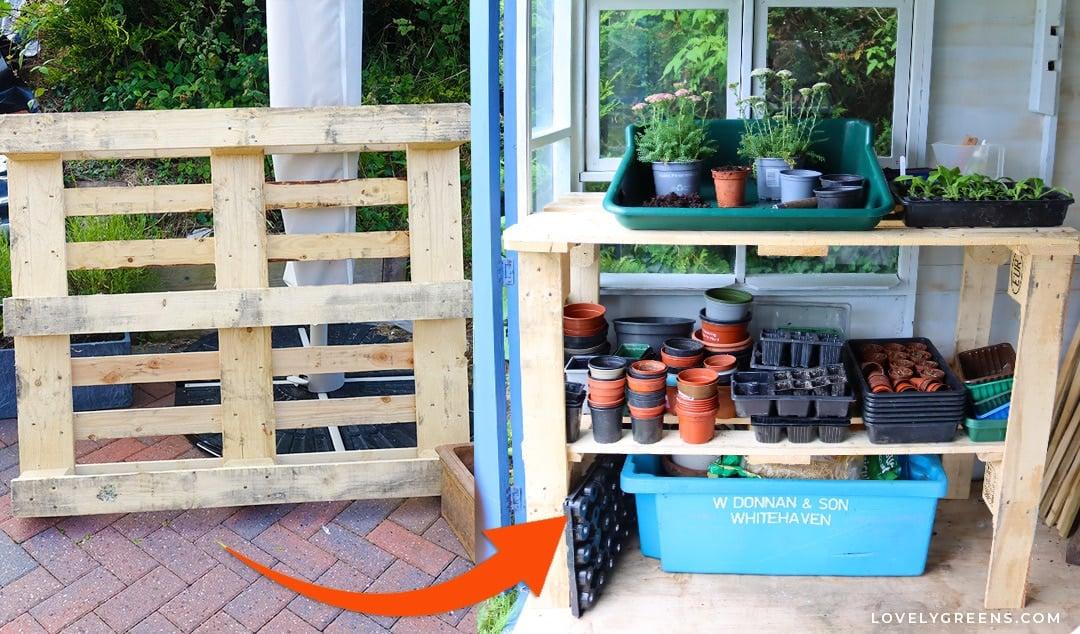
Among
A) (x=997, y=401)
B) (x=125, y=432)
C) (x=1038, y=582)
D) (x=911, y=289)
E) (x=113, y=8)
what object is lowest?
(x=1038, y=582)

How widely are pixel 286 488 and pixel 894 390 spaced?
2.19 metres

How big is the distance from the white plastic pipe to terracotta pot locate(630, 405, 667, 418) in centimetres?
167

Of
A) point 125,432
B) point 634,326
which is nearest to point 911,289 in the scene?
point 634,326

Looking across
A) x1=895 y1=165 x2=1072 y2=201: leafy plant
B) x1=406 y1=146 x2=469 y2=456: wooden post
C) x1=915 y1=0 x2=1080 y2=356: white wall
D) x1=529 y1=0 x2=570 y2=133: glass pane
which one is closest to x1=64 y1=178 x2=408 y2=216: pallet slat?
x1=406 y1=146 x2=469 y2=456: wooden post

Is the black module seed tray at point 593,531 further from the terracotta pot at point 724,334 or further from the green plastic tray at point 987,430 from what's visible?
the green plastic tray at point 987,430

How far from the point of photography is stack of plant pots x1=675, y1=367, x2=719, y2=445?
2.92 metres

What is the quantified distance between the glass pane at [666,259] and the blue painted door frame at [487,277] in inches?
22.5

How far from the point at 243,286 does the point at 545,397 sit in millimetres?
1419

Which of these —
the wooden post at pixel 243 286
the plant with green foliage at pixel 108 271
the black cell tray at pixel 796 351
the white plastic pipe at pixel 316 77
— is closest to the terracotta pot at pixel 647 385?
the black cell tray at pixel 796 351

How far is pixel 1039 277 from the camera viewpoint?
8.86 feet

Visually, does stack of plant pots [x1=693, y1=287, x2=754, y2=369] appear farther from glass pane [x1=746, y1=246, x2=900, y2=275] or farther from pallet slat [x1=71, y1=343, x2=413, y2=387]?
pallet slat [x1=71, y1=343, x2=413, y2=387]

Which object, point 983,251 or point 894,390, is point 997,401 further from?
point 983,251

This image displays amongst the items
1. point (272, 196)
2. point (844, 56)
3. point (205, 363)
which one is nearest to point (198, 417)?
point (205, 363)

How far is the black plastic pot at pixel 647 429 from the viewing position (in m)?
2.95
